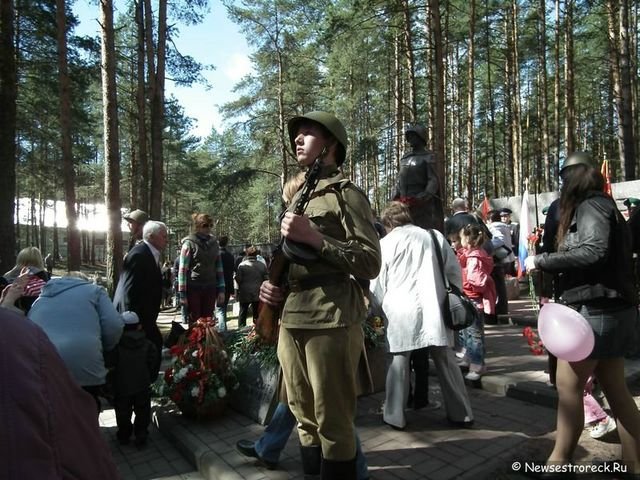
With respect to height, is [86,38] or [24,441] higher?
[86,38]

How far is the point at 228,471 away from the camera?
10.7 feet

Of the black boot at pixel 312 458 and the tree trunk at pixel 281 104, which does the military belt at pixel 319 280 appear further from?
the tree trunk at pixel 281 104

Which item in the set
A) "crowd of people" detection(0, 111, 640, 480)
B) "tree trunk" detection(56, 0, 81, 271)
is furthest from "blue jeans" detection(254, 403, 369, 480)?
"tree trunk" detection(56, 0, 81, 271)

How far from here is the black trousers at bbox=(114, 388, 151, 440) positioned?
4113 millimetres

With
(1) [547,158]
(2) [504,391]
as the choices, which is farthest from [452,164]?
(2) [504,391]

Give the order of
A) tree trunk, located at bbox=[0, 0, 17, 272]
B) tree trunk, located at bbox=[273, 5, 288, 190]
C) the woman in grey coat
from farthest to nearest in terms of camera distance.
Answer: tree trunk, located at bbox=[273, 5, 288, 190], the woman in grey coat, tree trunk, located at bbox=[0, 0, 17, 272]

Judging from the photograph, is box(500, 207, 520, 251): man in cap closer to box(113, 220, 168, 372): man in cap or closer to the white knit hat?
box(113, 220, 168, 372): man in cap

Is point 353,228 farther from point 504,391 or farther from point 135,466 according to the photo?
point 504,391

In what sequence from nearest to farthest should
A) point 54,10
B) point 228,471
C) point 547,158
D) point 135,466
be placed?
point 228,471 → point 135,466 → point 54,10 → point 547,158

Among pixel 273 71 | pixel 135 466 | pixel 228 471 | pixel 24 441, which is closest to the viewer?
pixel 24 441

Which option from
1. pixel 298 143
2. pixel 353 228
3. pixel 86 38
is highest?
pixel 86 38

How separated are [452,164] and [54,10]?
25345 mm

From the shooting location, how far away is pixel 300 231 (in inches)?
82.1

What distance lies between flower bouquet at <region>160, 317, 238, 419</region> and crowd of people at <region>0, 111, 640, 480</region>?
0.85ft
